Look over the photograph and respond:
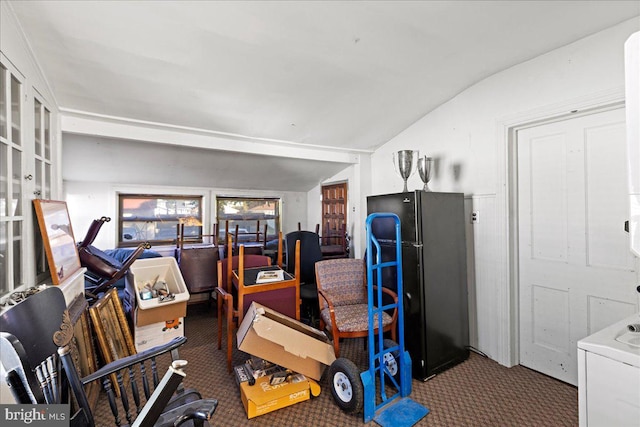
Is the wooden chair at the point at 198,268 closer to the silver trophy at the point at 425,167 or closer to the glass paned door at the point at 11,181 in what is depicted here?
the glass paned door at the point at 11,181

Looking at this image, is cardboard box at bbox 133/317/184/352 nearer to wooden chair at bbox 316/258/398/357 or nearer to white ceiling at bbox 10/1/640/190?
wooden chair at bbox 316/258/398/357

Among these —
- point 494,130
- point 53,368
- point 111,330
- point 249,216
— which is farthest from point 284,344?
point 249,216

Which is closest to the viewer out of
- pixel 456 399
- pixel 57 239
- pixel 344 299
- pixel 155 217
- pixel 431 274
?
pixel 57 239

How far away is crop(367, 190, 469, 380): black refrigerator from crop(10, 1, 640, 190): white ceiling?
1.03 meters

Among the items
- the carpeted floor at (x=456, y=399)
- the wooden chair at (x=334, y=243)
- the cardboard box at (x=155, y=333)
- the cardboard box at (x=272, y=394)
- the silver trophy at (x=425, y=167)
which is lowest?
the carpeted floor at (x=456, y=399)

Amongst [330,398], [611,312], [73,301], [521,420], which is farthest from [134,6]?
[611,312]

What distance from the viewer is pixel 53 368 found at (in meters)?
1.15

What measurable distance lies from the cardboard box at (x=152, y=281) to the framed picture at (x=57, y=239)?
21.4 inches

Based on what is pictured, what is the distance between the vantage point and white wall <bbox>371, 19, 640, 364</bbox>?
1984 mm

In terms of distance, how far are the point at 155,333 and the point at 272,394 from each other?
128 centimetres

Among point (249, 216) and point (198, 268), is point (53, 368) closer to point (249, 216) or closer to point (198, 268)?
point (198, 268)

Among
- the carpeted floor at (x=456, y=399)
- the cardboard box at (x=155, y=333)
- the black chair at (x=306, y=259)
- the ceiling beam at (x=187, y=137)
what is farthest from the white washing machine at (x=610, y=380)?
the ceiling beam at (x=187, y=137)

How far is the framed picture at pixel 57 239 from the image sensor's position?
1.68m

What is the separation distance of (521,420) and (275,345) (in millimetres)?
1632
